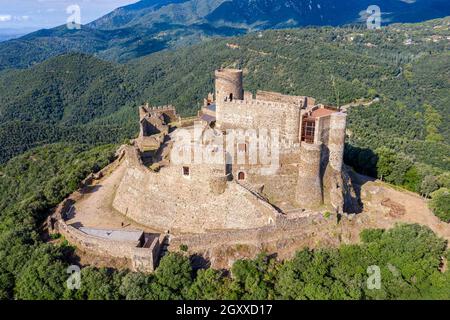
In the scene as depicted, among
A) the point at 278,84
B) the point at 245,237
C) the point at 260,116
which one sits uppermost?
the point at 260,116

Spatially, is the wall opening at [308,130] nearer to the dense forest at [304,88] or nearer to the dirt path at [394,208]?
the dirt path at [394,208]

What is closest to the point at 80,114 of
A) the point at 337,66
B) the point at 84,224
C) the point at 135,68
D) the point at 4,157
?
the point at 135,68

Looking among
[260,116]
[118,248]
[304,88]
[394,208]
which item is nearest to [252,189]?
[260,116]

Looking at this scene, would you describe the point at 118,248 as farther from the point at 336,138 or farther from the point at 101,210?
the point at 336,138

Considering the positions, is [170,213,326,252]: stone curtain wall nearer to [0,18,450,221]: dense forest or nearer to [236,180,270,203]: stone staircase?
[236,180,270,203]: stone staircase

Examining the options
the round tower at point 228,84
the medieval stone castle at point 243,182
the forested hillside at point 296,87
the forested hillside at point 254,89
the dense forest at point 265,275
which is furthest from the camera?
the forested hillside at point 296,87

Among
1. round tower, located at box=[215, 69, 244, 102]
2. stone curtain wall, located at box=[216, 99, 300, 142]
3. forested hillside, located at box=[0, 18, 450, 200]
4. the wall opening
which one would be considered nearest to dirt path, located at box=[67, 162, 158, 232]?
stone curtain wall, located at box=[216, 99, 300, 142]

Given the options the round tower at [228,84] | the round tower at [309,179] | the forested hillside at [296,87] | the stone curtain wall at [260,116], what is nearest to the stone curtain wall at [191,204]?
the round tower at [309,179]
